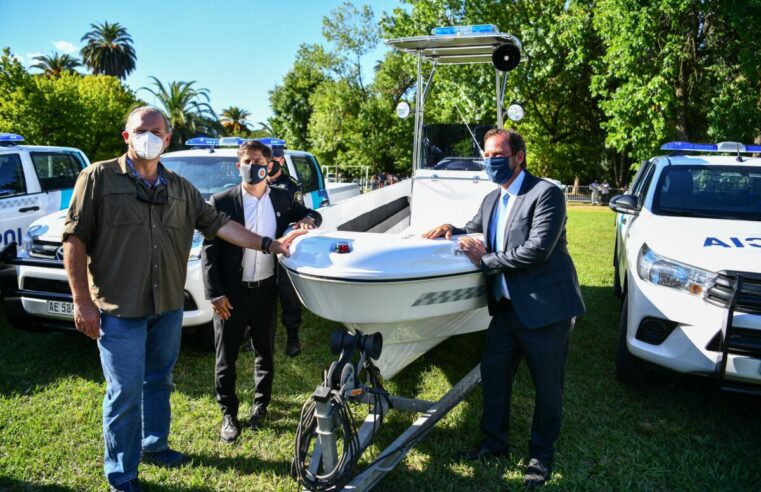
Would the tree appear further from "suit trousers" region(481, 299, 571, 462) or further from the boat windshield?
"suit trousers" region(481, 299, 571, 462)

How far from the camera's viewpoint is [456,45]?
6.01m

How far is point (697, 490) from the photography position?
2.78m

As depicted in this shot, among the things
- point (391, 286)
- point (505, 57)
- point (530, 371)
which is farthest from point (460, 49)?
point (530, 371)

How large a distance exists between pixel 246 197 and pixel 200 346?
6.32ft

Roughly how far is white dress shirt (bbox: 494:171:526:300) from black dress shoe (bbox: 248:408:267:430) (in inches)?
65.6

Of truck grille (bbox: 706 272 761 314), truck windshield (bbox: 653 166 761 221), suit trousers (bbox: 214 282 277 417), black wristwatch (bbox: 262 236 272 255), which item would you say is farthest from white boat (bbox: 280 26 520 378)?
truck windshield (bbox: 653 166 761 221)

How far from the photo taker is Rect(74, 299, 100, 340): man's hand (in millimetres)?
2361

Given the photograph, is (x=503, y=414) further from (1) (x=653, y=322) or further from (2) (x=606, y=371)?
(2) (x=606, y=371)

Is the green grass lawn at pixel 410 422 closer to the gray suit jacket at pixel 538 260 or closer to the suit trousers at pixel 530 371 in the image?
the suit trousers at pixel 530 371

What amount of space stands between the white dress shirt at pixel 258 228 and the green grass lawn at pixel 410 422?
1.01 metres

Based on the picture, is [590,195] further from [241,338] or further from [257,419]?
[241,338]

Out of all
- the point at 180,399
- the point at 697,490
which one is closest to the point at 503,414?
the point at 697,490

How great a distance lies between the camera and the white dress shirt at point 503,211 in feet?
9.51

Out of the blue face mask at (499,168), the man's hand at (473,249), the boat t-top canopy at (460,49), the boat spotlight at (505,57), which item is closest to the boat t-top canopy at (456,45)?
the boat t-top canopy at (460,49)
